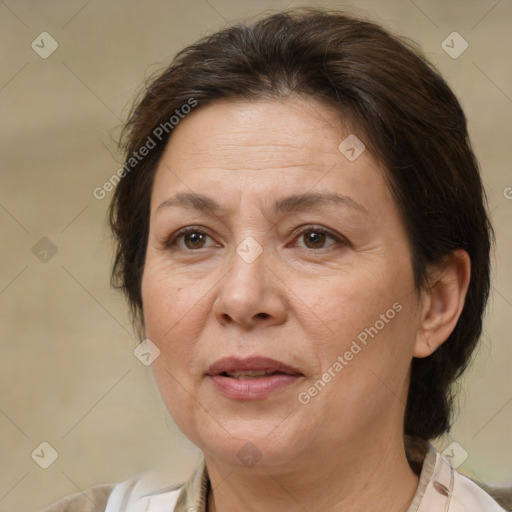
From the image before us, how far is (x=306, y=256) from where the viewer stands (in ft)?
6.36

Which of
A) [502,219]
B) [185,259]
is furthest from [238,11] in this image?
[185,259]

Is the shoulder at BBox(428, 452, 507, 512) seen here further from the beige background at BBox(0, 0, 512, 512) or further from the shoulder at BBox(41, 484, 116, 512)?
the beige background at BBox(0, 0, 512, 512)

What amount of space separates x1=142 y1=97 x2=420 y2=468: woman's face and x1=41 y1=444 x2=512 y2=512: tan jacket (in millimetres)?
152

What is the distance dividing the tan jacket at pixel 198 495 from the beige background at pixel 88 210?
1.16m

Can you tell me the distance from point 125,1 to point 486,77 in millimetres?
1576

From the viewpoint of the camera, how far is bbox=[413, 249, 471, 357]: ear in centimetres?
210

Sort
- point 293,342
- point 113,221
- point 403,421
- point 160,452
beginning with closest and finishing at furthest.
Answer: point 293,342 → point 403,421 → point 113,221 → point 160,452

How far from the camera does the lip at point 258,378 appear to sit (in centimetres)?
185

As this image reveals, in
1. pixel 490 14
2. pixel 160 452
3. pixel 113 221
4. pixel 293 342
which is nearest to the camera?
pixel 293 342

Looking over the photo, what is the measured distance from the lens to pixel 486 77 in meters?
4.09

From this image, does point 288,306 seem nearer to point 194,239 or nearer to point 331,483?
point 194,239

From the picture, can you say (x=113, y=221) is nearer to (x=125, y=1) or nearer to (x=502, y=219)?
(x=502, y=219)

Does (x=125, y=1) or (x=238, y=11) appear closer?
(x=238, y=11)

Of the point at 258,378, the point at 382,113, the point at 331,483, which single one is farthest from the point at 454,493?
the point at 382,113
